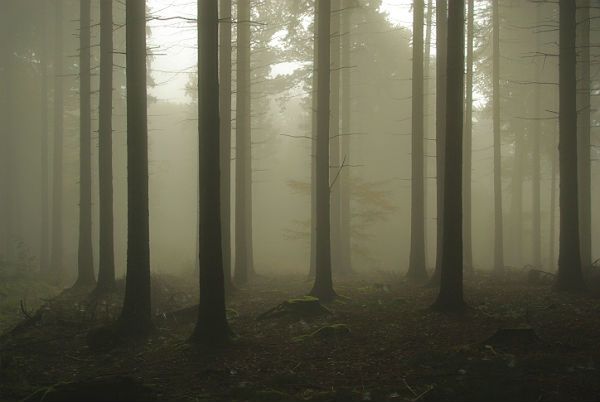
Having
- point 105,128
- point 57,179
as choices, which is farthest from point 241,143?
point 57,179

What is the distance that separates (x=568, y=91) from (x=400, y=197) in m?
19.9

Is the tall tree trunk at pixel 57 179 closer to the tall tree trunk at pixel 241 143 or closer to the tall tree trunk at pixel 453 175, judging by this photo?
the tall tree trunk at pixel 241 143

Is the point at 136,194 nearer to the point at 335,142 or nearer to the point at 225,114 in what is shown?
the point at 225,114

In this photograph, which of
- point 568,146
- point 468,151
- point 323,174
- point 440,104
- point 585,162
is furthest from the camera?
point 468,151

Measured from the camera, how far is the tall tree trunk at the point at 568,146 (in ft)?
38.5

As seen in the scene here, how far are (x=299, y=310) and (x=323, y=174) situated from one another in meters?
3.83

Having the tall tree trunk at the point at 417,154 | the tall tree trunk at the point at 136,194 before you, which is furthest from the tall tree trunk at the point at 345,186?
the tall tree trunk at the point at 136,194

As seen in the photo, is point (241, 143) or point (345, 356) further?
point (241, 143)

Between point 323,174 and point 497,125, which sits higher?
point 497,125

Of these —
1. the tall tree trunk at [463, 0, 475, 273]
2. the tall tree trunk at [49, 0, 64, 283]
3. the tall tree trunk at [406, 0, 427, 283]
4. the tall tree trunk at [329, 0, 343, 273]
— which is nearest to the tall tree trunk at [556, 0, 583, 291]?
the tall tree trunk at [406, 0, 427, 283]

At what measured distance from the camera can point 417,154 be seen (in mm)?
16859

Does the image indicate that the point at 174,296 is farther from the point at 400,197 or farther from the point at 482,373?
the point at 400,197

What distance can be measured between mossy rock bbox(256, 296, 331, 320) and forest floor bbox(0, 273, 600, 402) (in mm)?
164

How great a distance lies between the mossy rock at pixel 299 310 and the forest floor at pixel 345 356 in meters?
0.16
